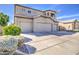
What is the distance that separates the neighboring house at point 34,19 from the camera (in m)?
4.10

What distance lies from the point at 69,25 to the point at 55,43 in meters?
0.67

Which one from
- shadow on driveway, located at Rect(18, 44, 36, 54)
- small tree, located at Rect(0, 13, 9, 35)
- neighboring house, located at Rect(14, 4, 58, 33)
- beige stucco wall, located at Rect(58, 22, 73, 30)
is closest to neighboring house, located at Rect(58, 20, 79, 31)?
beige stucco wall, located at Rect(58, 22, 73, 30)

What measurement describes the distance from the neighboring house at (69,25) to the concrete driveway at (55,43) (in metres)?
0.17

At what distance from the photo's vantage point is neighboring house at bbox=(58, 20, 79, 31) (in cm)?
427

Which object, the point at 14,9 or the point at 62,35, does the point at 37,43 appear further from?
the point at 14,9

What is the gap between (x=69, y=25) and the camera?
4.43 m

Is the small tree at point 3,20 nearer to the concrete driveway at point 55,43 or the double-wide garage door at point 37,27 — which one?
the double-wide garage door at point 37,27

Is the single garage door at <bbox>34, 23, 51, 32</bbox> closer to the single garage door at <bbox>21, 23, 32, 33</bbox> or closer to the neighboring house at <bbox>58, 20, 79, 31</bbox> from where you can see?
the single garage door at <bbox>21, 23, 32, 33</bbox>

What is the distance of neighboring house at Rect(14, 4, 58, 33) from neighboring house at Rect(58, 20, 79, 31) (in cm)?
13

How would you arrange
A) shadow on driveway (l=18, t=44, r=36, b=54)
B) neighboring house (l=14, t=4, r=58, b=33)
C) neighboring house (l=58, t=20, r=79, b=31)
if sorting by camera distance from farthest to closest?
1. neighboring house (l=58, t=20, r=79, b=31)
2. neighboring house (l=14, t=4, r=58, b=33)
3. shadow on driveway (l=18, t=44, r=36, b=54)

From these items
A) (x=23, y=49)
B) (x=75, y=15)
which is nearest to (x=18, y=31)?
(x=23, y=49)

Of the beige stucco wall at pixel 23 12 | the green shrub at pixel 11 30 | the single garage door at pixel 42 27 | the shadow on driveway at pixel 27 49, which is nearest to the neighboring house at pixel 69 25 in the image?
the single garage door at pixel 42 27

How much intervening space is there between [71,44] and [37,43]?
87 cm
